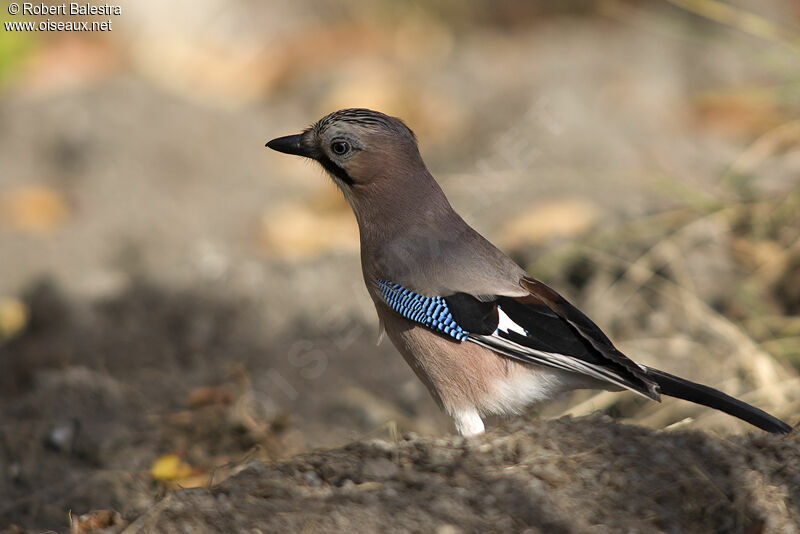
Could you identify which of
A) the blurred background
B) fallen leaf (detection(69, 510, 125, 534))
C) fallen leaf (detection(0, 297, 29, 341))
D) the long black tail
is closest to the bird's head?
the blurred background

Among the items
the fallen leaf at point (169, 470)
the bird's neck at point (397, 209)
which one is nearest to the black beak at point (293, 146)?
the bird's neck at point (397, 209)

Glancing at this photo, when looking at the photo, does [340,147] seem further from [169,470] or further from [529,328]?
[169,470]

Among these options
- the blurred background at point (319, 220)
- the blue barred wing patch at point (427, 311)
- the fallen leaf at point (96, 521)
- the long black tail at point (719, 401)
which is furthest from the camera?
the blurred background at point (319, 220)

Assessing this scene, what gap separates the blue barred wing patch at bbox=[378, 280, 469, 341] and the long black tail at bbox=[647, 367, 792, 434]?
0.66 meters

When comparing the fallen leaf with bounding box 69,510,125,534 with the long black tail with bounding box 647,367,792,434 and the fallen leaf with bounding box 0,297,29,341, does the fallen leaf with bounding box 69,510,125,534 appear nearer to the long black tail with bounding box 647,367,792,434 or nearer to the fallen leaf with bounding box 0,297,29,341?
the long black tail with bounding box 647,367,792,434

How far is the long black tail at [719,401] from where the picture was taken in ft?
9.58

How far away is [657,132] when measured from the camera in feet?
22.8

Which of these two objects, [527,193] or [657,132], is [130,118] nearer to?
[527,193]

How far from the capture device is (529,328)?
3.19 meters

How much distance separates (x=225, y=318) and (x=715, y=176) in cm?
326

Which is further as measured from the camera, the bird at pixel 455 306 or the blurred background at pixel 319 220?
the blurred background at pixel 319 220

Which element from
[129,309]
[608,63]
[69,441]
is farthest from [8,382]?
[608,63]

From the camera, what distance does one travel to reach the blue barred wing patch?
10.6ft

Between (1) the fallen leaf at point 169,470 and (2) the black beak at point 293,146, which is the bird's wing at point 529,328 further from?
(1) the fallen leaf at point 169,470
